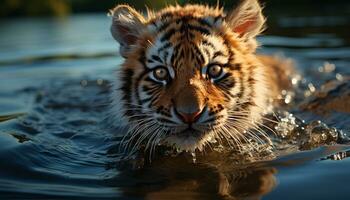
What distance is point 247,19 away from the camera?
4520mm

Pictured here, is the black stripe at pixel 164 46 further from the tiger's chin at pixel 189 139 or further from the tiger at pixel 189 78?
the tiger's chin at pixel 189 139

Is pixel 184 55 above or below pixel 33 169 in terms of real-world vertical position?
above

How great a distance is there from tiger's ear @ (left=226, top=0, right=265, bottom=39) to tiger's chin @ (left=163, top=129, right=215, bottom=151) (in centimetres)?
99

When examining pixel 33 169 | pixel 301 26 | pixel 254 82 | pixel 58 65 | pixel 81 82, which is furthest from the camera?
pixel 301 26

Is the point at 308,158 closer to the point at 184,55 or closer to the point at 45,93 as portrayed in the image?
the point at 184,55

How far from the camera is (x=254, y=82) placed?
4398 millimetres

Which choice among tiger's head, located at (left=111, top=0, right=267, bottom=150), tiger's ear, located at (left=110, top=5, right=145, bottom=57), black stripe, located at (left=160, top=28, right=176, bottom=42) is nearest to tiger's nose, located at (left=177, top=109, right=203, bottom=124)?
tiger's head, located at (left=111, top=0, right=267, bottom=150)

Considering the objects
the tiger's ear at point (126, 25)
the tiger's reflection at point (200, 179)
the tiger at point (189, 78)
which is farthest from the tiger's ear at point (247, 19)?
the tiger's reflection at point (200, 179)

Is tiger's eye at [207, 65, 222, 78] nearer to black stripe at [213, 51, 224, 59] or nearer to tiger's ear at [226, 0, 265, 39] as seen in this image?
black stripe at [213, 51, 224, 59]

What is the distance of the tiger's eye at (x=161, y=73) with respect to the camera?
3930mm

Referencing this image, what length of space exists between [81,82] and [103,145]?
370 cm

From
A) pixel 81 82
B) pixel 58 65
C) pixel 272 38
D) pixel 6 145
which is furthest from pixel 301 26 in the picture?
pixel 6 145

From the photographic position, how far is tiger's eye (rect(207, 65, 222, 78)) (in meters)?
3.94

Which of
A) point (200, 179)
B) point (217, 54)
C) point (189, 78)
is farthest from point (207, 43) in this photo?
point (200, 179)
